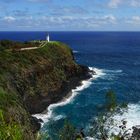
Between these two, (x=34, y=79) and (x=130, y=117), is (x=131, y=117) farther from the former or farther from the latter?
(x=34, y=79)

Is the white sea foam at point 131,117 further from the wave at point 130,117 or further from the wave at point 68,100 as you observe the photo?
the wave at point 68,100

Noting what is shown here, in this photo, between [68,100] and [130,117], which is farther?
[68,100]

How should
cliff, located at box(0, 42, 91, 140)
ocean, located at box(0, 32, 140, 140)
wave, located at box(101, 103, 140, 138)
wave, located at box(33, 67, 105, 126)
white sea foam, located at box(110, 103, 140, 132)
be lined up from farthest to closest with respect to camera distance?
wave, located at box(33, 67, 105, 126), ocean, located at box(0, 32, 140, 140), white sea foam, located at box(110, 103, 140, 132), wave, located at box(101, 103, 140, 138), cliff, located at box(0, 42, 91, 140)

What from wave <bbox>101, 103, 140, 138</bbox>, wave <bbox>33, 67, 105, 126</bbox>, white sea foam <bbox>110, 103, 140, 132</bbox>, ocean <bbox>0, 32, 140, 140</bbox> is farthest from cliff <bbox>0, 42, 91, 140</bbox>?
white sea foam <bbox>110, 103, 140, 132</bbox>

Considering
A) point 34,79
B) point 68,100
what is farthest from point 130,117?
point 34,79

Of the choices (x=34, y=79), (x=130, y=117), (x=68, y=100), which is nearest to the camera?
(x=130, y=117)

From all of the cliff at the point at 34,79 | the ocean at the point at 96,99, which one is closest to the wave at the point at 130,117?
the ocean at the point at 96,99

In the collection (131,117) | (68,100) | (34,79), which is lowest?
(68,100)

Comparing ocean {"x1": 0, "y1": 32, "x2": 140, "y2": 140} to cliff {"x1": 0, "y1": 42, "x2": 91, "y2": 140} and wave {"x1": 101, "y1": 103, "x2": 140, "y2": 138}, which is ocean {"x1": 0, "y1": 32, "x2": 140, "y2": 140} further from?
cliff {"x1": 0, "y1": 42, "x2": 91, "y2": 140}

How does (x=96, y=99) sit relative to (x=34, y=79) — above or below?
below
